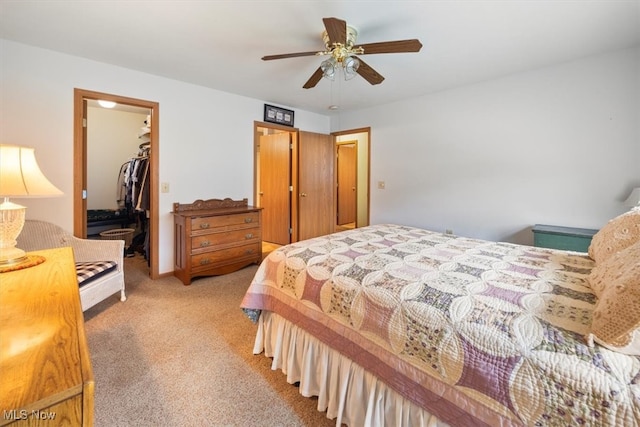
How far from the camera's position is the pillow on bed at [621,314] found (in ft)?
2.43

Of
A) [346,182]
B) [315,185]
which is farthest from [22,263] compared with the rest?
[346,182]

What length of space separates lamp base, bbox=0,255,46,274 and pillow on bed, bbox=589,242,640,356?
2.26m

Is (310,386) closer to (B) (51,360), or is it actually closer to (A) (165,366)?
(A) (165,366)

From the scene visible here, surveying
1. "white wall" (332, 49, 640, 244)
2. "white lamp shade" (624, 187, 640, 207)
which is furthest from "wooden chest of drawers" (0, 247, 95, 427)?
"white wall" (332, 49, 640, 244)

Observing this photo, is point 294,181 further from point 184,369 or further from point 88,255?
point 184,369

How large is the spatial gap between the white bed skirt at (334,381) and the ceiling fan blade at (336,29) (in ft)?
5.92

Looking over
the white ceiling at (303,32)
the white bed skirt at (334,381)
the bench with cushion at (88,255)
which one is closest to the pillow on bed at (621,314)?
the white bed skirt at (334,381)

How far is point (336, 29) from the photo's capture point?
1.70 metres

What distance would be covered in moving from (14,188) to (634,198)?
4.16m

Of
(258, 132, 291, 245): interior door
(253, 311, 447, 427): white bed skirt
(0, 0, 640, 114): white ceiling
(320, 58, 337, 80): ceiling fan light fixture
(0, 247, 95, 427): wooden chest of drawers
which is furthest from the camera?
(258, 132, 291, 245): interior door

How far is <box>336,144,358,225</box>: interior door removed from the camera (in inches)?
273

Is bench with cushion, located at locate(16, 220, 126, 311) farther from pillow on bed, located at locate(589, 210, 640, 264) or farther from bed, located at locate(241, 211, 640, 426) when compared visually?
pillow on bed, located at locate(589, 210, 640, 264)

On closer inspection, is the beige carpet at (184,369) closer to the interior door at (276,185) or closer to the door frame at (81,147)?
the door frame at (81,147)

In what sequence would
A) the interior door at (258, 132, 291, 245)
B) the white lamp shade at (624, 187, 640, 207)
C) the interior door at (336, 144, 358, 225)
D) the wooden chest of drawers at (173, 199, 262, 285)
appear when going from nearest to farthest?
1. the white lamp shade at (624, 187, 640, 207)
2. the wooden chest of drawers at (173, 199, 262, 285)
3. the interior door at (258, 132, 291, 245)
4. the interior door at (336, 144, 358, 225)
